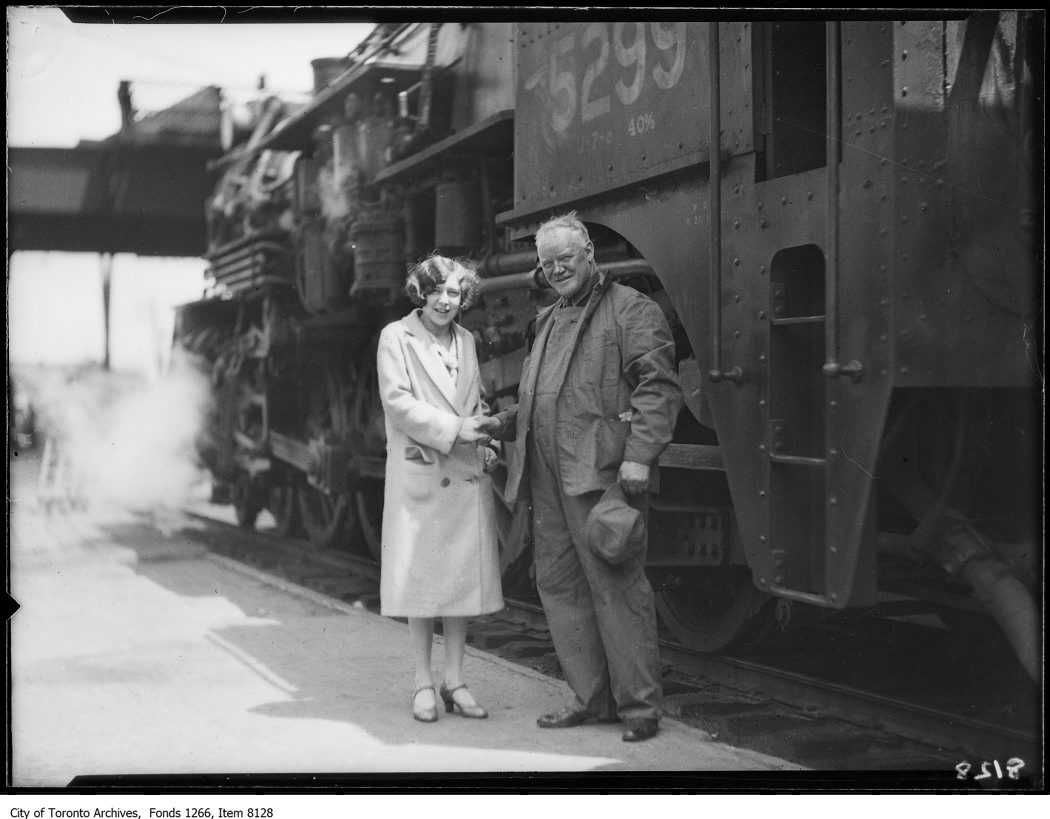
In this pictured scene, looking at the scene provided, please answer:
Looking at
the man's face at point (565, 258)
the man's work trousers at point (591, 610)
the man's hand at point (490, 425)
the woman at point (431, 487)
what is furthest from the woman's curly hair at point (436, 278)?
the man's work trousers at point (591, 610)

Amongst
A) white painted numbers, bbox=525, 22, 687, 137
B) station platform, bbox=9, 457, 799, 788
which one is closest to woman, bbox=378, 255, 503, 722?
station platform, bbox=9, 457, 799, 788

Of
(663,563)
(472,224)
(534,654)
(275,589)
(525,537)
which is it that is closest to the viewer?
(663,563)

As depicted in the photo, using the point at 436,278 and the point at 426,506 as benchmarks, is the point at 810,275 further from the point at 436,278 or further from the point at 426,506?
the point at 426,506

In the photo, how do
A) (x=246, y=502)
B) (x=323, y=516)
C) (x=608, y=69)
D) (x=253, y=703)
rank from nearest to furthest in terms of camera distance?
(x=253, y=703), (x=608, y=69), (x=323, y=516), (x=246, y=502)

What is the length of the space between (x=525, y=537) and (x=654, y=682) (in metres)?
2.13

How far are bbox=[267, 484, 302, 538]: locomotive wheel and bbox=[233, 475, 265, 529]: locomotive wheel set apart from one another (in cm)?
60

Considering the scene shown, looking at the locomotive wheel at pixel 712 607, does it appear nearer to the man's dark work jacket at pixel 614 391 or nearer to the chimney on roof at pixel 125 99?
the man's dark work jacket at pixel 614 391

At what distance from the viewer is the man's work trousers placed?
409cm

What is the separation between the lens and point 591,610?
4262 millimetres

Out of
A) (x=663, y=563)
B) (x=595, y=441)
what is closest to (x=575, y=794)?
(x=595, y=441)

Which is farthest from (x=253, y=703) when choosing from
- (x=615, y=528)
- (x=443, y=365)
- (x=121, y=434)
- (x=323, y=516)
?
(x=121, y=434)

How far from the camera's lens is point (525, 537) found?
20.2 feet

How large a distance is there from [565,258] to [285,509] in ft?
21.9

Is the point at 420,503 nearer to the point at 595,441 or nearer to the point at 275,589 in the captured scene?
the point at 595,441
